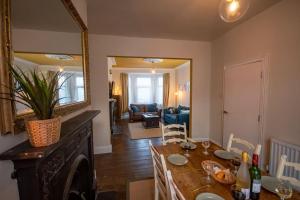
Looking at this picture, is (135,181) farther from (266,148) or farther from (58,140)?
(266,148)

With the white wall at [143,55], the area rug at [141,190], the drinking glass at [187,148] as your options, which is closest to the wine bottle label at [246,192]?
the drinking glass at [187,148]

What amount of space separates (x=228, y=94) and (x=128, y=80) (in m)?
5.84

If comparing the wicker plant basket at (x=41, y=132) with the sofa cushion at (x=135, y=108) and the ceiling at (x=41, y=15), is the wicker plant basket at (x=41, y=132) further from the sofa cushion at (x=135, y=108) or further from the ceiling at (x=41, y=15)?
the sofa cushion at (x=135, y=108)

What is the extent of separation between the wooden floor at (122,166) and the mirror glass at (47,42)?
148 cm

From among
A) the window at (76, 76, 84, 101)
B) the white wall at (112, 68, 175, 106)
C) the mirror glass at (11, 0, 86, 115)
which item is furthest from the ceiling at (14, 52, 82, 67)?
the white wall at (112, 68, 175, 106)

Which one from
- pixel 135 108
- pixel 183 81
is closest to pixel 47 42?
pixel 135 108

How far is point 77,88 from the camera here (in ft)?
5.70

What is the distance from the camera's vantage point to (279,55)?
225 centimetres

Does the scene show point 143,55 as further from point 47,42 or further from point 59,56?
point 47,42

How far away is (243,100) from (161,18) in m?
2.19

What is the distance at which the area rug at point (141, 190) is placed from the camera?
2051 millimetres

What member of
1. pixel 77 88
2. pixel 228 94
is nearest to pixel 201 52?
pixel 228 94

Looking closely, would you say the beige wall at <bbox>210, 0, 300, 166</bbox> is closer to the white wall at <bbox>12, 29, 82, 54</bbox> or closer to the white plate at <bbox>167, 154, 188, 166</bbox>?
the white plate at <bbox>167, 154, 188, 166</bbox>

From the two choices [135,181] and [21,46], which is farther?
[135,181]
